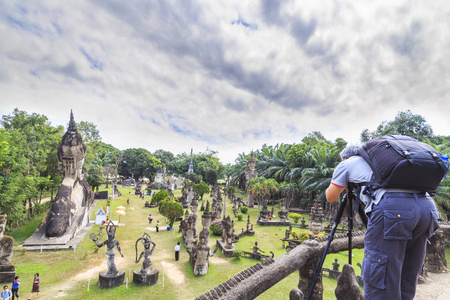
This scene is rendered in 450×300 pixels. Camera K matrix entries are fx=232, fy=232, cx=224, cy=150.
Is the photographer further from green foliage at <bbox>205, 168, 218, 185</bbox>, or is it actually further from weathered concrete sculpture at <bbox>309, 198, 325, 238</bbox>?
green foliage at <bbox>205, 168, 218, 185</bbox>

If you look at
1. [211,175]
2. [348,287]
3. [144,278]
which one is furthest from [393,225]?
[211,175]

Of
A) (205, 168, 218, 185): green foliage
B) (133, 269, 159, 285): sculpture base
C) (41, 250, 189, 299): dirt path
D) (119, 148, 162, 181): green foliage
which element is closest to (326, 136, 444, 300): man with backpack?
(133, 269, 159, 285): sculpture base

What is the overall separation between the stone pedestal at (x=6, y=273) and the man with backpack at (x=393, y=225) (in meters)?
15.0

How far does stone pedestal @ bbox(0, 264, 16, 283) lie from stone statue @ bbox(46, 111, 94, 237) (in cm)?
435

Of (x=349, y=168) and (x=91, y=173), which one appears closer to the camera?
(x=349, y=168)

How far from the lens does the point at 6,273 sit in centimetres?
1083

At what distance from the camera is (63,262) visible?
13062mm

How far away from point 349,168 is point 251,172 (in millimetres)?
38764

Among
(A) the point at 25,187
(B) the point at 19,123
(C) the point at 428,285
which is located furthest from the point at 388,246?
(B) the point at 19,123

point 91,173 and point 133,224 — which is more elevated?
point 91,173

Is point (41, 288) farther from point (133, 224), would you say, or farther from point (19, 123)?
point (19, 123)

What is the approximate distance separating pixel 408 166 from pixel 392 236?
0.64 meters

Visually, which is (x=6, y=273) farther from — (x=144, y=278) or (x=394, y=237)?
(x=394, y=237)

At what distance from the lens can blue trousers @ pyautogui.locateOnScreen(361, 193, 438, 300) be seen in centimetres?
207
